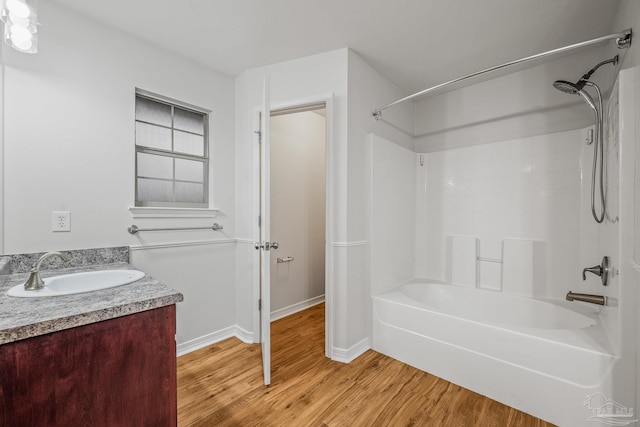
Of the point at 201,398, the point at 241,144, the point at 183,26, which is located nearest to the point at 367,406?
the point at 201,398

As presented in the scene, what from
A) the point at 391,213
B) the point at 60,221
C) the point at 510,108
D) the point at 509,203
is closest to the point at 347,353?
the point at 391,213

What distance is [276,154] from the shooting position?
3.03 m

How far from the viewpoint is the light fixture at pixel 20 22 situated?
1151 mm

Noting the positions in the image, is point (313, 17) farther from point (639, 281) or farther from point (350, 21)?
point (639, 281)

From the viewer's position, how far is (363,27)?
1899mm

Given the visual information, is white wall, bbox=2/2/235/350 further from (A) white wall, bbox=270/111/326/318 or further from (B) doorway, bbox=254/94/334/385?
(A) white wall, bbox=270/111/326/318

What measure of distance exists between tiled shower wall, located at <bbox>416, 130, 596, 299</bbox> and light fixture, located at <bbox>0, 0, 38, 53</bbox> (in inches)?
119

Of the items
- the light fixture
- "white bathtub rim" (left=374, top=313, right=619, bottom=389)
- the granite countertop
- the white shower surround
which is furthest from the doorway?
the light fixture

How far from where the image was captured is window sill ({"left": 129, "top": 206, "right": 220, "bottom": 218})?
202cm

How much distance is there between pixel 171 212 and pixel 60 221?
65 cm

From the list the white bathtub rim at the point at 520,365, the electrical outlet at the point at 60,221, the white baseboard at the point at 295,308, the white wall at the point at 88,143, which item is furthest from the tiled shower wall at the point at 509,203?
the electrical outlet at the point at 60,221

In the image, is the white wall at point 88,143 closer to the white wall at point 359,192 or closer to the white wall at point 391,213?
the white wall at point 359,192

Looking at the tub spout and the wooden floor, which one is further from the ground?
the tub spout

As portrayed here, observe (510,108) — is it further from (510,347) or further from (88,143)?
(88,143)
